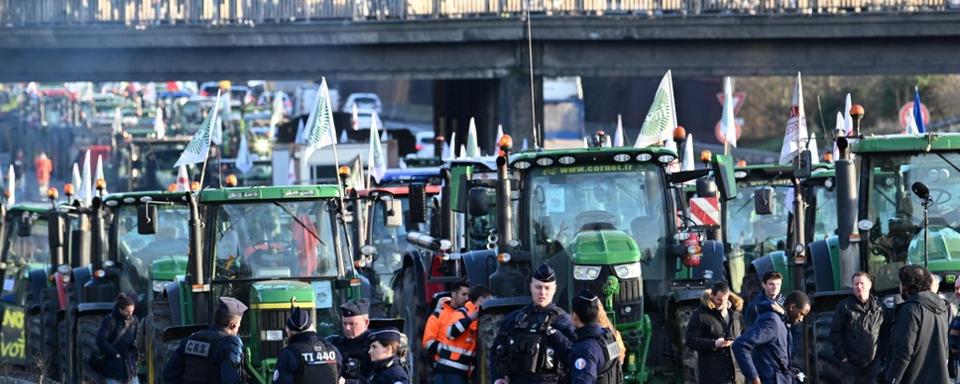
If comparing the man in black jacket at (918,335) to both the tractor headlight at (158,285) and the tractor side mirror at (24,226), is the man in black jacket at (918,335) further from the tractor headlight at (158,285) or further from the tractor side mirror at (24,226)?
the tractor side mirror at (24,226)

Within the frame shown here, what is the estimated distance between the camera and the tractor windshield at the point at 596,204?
17.1 meters

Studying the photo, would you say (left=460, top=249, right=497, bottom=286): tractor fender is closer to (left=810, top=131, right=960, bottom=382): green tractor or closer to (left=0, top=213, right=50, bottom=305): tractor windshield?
(left=810, top=131, right=960, bottom=382): green tractor

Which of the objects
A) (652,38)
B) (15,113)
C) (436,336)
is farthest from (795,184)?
(15,113)

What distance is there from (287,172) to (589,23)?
27.2 ft

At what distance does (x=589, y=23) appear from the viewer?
4038 cm

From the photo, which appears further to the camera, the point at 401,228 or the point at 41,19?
the point at 41,19

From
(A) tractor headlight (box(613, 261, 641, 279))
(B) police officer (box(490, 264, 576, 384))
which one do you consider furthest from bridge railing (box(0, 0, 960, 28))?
(B) police officer (box(490, 264, 576, 384))

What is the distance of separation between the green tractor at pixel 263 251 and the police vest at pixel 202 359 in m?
3.98

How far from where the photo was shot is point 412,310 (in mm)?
20656

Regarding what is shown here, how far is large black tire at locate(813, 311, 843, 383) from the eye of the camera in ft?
51.3

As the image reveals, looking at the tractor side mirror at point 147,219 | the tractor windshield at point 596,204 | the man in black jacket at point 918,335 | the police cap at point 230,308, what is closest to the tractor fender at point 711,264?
the tractor windshield at point 596,204

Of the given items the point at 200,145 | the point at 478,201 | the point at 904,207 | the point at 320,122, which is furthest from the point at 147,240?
the point at 904,207

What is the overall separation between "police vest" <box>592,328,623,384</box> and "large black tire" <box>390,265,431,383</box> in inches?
232

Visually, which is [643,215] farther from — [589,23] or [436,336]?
[589,23]
